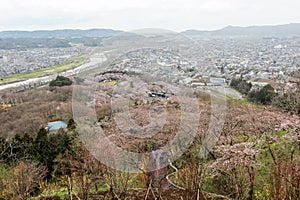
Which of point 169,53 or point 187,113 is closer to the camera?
point 169,53

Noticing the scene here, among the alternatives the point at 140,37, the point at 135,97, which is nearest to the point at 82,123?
the point at 135,97

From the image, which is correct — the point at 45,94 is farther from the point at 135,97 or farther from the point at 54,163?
the point at 135,97

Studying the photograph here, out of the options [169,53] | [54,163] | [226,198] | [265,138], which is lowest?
[54,163]

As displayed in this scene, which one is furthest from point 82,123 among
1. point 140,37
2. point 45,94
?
point 45,94

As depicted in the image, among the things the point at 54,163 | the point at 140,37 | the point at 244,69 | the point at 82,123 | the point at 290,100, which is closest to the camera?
the point at 140,37

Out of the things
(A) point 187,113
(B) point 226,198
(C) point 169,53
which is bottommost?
(B) point 226,198

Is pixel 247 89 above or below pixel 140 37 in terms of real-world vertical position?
below

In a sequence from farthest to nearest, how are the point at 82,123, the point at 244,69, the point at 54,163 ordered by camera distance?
the point at 244,69, the point at 54,163, the point at 82,123

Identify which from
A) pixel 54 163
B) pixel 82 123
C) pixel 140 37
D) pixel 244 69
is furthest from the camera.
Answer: pixel 244 69

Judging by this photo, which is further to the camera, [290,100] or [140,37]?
[290,100]

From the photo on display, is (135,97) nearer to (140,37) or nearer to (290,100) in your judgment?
(140,37)
